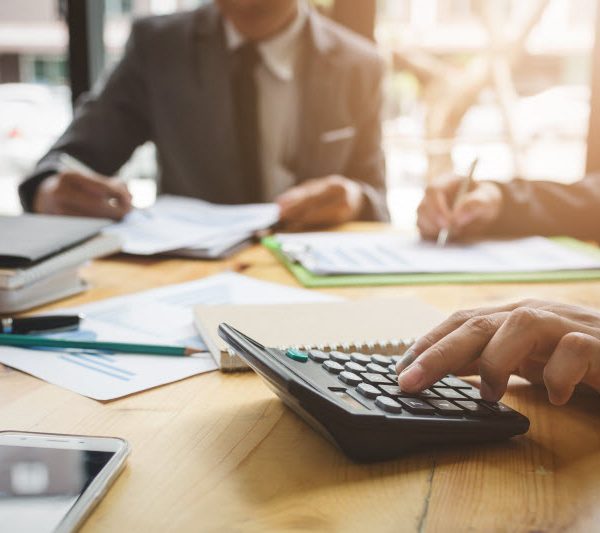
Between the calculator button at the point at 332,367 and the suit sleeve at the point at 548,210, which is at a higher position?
the suit sleeve at the point at 548,210

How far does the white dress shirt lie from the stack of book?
0.94 meters

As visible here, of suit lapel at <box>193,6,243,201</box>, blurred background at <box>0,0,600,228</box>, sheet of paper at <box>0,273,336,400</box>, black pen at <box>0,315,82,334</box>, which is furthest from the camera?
blurred background at <box>0,0,600,228</box>

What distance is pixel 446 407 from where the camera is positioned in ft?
1.51

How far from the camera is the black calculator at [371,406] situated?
1.37 ft

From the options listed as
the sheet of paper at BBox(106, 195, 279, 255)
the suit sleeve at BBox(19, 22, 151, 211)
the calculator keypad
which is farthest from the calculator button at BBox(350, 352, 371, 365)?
the suit sleeve at BBox(19, 22, 151, 211)

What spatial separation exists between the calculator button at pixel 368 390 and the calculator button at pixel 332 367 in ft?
Result: 0.11

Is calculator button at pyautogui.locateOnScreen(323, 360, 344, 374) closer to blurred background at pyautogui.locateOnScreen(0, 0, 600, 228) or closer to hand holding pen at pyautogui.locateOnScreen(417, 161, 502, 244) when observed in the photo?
hand holding pen at pyautogui.locateOnScreen(417, 161, 502, 244)

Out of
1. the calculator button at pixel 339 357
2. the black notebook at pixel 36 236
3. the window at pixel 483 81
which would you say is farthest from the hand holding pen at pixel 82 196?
the window at pixel 483 81

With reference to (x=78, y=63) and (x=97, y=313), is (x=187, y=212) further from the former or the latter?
(x=78, y=63)

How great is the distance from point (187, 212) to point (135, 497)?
0.98 m

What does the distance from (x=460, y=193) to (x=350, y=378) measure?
2.72 feet

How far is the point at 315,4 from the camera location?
220cm

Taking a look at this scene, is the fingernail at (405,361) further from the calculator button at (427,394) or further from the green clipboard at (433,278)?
the green clipboard at (433,278)

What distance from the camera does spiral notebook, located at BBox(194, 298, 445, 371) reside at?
606mm
